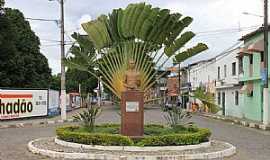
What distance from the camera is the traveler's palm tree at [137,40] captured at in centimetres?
1883

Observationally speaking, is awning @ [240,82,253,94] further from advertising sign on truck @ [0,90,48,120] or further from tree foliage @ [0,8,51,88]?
tree foliage @ [0,8,51,88]

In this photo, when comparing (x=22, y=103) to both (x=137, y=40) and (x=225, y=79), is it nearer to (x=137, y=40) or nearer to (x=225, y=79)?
(x=137, y=40)

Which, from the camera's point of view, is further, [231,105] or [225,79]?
[225,79]

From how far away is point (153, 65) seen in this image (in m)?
19.5

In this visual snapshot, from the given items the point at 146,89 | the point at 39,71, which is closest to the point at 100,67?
the point at 146,89

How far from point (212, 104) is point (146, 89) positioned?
2.82 meters

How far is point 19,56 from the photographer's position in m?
47.8

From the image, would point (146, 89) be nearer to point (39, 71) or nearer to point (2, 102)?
point (2, 102)

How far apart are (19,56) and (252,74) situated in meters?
22.9

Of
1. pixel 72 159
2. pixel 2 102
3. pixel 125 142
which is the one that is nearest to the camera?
pixel 72 159

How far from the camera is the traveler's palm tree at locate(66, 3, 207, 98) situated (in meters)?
18.8

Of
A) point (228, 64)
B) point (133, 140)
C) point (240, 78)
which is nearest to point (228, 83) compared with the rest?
point (228, 64)

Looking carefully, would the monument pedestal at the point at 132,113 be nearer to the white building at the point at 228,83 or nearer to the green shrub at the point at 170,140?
the green shrub at the point at 170,140

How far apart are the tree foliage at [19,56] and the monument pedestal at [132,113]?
2652 centimetres
